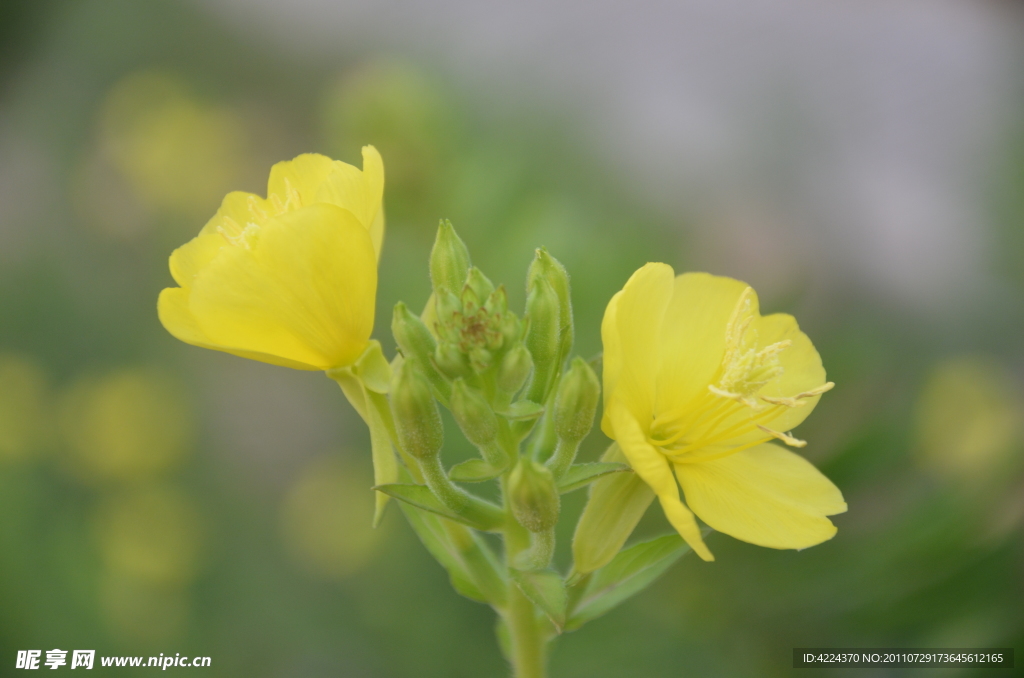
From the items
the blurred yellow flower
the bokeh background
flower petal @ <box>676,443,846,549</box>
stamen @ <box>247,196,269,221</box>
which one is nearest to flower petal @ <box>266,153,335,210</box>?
stamen @ <box>247,196,269,221</box>

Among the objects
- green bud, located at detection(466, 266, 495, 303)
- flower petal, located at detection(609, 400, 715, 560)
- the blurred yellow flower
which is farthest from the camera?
the blurred yellow flower

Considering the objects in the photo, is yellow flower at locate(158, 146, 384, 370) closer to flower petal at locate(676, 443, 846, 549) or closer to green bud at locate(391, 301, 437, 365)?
green bud at locate(391, 301, 437, 365)

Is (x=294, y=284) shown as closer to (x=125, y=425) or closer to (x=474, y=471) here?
(x=474, y=471)

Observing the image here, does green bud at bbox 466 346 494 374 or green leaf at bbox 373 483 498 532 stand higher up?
green bud at bbox 466 346 494 374

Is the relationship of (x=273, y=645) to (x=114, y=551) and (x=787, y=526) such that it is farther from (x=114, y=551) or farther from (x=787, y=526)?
(x=787, y=526)

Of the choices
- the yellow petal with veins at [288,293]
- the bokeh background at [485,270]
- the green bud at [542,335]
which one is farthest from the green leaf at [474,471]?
the bokeh background at [485,270]

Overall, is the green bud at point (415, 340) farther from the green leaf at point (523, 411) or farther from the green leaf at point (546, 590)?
the green leaf at point (546, 590)
